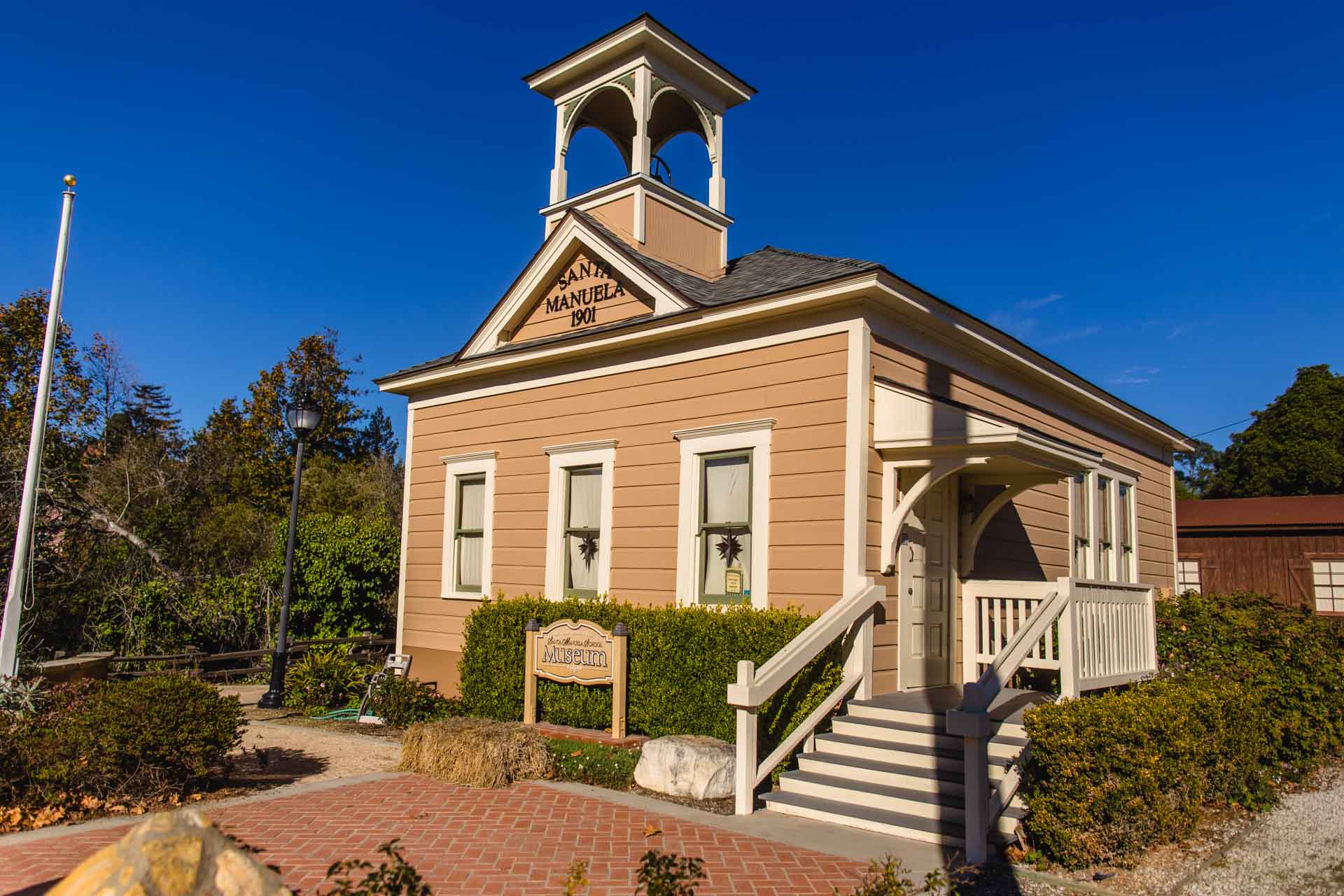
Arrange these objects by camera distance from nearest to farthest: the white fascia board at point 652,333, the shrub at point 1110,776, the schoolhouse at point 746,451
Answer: the shrub at point 1110,776 < the schoolhouse at point 746,451 < the white fascia board at point 652,333

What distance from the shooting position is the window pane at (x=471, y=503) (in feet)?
46.6

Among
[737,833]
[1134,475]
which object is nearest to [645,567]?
[737,833]

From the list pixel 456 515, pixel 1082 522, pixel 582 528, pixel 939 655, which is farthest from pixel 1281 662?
pixel 456 515

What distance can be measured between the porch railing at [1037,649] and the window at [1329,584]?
15.4 metres

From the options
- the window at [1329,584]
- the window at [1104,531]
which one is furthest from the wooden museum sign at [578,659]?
the window at [1329,584]

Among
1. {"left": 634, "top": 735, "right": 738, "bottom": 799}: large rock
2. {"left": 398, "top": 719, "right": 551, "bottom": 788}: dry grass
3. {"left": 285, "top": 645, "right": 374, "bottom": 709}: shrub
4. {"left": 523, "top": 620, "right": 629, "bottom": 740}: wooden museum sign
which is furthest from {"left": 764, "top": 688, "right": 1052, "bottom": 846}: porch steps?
{"left": 285, "top": 645, "right": 374, "bottom": 709}: shrub

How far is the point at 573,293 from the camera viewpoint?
527 inches

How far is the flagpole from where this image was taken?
956cm

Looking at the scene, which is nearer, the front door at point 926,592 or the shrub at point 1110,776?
the shrub at point 1110,776

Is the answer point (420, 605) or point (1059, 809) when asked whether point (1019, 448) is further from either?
point (420, 605)

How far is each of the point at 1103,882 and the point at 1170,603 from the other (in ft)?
23.5

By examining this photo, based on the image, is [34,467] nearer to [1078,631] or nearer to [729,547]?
[729,547]

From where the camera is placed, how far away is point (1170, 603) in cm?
1238

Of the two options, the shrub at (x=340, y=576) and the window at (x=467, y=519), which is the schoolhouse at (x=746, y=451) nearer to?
the window at (x=467, y=519)
